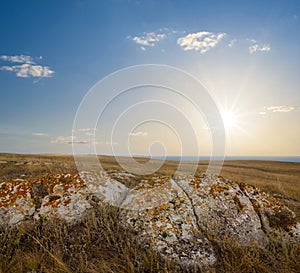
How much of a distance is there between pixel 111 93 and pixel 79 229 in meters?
7.04

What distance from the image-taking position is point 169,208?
464 cm

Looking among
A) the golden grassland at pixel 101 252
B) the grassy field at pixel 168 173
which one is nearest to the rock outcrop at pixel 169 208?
the golden grassland at pixel 101 252

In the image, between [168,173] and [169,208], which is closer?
[169,208]

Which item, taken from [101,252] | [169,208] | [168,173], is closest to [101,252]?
[101,252]

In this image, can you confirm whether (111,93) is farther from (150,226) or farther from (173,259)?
(173,259)

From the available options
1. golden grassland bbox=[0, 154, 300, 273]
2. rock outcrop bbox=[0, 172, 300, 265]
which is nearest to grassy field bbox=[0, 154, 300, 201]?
rock outcrop bbox=[0, 172, 300, 265]

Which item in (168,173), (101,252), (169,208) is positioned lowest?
(101,252)

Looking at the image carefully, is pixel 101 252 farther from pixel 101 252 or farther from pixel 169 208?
pixel 169 208

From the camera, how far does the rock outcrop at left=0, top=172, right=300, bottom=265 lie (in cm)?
414

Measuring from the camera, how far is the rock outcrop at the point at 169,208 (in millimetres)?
4142

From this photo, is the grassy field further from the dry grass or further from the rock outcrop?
the dry grass

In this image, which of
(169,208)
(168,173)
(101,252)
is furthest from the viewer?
(168,173)

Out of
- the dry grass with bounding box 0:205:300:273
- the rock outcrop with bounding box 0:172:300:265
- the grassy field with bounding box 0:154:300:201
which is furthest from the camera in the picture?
the grassy field with bounding box 0:154:300:201

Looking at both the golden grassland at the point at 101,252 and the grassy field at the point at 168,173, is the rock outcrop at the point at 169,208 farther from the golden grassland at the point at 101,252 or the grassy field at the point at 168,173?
the grassy field at the point at 168,173
